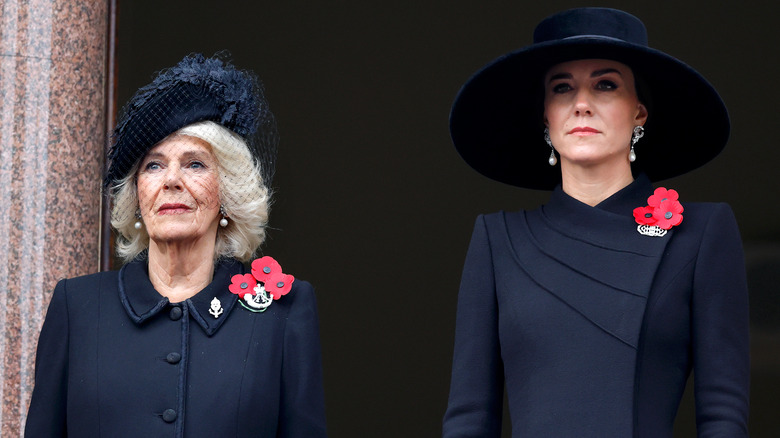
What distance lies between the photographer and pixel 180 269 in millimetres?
4496

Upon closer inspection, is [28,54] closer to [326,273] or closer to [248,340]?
[248,340]

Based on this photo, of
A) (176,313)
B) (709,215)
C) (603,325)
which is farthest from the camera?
(176,313)

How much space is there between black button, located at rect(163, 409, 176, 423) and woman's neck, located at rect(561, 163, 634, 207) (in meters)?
1.40

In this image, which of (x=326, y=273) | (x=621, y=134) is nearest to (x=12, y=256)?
(x=621, y=134)

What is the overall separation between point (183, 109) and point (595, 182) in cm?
134

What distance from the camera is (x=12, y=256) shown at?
16.8 ft

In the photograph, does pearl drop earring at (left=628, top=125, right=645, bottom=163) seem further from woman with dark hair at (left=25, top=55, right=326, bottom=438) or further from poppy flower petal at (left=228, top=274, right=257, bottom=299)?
poppy flower petal at (left=228, top=274, right=257, bottom=299)

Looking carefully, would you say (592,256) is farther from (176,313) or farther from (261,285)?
(176,313)

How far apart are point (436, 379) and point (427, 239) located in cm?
82

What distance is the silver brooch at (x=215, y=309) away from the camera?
4410 mm

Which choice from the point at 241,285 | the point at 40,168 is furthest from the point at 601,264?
the point at 40,168

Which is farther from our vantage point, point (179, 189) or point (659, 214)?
point (179, 189)

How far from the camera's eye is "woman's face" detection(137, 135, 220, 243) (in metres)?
4.40

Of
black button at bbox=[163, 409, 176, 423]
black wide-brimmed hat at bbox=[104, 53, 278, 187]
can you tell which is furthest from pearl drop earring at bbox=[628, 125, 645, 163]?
black button at bbox=[163, 409, 176, 423]
